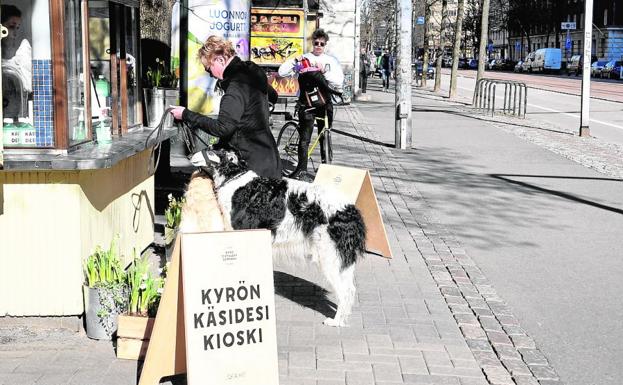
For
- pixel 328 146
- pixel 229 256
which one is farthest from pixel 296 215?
pixel 328 146

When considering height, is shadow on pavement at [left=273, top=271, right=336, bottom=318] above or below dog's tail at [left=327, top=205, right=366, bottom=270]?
below

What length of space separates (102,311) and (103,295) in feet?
0.36

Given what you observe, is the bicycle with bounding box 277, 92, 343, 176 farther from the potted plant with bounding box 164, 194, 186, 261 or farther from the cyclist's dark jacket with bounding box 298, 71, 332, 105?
the potted plant with bounding box 164, 194, 186, 261

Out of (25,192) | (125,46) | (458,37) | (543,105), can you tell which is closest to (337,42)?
(458,37)

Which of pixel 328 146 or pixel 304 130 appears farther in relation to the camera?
pixel 328 146

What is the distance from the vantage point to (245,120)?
20.7 feet

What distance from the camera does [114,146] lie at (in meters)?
6.17

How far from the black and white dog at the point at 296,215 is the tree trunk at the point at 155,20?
616cm

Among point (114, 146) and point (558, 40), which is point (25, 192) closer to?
point (114, 146)

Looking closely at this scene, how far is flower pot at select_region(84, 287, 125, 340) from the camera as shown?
5.45 m

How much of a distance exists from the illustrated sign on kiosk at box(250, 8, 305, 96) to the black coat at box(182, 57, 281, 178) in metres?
19.6

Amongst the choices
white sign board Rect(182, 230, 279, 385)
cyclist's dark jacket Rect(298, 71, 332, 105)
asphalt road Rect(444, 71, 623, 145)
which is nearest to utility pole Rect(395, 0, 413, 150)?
cyclist's dark jacket Rect(298, 71, 332, 105)

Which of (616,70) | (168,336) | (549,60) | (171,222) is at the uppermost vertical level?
(549,60)

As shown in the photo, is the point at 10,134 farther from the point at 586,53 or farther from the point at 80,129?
the point at 586,53
